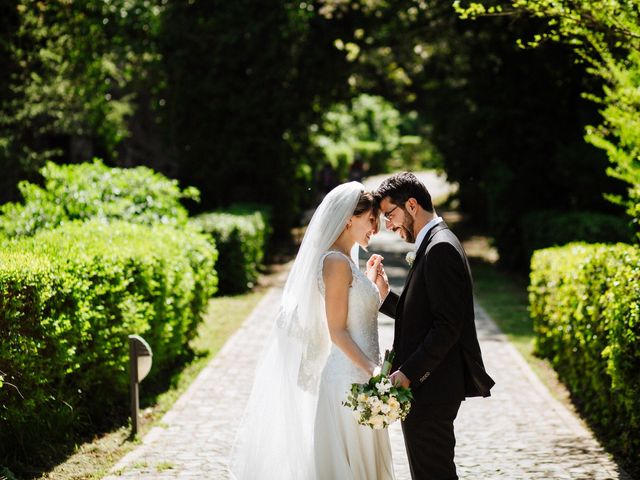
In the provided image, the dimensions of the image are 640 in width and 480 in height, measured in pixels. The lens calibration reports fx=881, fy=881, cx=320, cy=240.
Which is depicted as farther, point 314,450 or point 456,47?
point 456,47

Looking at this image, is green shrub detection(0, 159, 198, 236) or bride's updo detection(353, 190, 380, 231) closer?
bride's updo detection(353, 190, 380, 231)

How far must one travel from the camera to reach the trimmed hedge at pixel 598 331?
21.7 feet

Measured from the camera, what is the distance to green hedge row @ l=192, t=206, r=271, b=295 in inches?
650

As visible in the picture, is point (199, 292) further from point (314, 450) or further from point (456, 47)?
point (456, 47)

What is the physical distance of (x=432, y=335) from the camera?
4.48m

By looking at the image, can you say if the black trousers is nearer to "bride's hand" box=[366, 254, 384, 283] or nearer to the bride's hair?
"bride's hand" box=[366, 254, 384, 283]

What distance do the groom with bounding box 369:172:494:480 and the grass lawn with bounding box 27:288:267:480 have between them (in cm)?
279

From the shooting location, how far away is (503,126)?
20.5 metres

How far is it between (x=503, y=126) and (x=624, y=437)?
1444cm

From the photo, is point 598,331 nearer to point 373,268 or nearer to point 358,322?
point 373,268

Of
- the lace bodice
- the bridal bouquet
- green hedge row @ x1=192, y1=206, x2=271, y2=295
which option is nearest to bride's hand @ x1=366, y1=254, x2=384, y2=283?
the lace bodice

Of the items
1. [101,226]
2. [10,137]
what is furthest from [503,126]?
[101,226]

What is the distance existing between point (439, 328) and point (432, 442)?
63 centimetres

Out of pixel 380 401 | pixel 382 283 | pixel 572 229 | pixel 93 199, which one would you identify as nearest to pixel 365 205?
pixel 382 283
